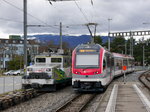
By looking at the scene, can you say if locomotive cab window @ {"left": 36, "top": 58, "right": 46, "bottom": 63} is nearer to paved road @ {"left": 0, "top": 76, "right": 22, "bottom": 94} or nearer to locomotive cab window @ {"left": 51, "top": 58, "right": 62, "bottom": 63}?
locomotive cab window @ {"left": 51, "top": 58, "right": 62, "bottom": 63}

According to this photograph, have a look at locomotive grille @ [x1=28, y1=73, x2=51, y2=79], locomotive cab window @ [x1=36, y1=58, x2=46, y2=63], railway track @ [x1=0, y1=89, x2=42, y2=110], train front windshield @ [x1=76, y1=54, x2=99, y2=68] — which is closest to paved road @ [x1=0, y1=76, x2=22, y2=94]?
locomotive grille @ [x1=28, y1=73, x2=51, y2=79]

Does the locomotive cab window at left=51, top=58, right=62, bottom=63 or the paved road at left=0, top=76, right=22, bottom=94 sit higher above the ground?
the locomotive cab window at left=51, top=58, right=62, bottom=63

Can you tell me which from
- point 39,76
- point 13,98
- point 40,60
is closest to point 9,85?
point 40,60

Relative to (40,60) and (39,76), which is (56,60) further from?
(39,76)

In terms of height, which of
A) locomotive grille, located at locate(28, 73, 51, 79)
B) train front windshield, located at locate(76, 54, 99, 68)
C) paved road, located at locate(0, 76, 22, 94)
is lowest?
paved road, located at locate(0, 76, 22, 94)

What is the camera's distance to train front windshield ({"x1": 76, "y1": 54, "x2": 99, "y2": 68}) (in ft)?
65.8

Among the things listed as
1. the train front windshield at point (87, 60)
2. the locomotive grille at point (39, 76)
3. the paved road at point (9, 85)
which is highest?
the train front windshield at point (87, 60)

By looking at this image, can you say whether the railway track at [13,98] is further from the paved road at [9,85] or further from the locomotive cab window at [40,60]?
the locomotive cab window at [40,60]

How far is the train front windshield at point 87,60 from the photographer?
2005 centimetres

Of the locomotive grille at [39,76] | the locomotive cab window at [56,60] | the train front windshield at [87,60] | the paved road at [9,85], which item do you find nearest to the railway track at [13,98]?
the locomotive grille at [39,76]

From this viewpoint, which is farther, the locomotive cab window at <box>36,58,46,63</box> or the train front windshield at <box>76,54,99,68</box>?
the locomotive cab window at <box>36,58,46,63</box>

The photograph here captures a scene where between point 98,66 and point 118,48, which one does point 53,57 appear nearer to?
point 98,66

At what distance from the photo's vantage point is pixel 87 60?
20.3 m

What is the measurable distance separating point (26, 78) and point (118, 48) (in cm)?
8208
